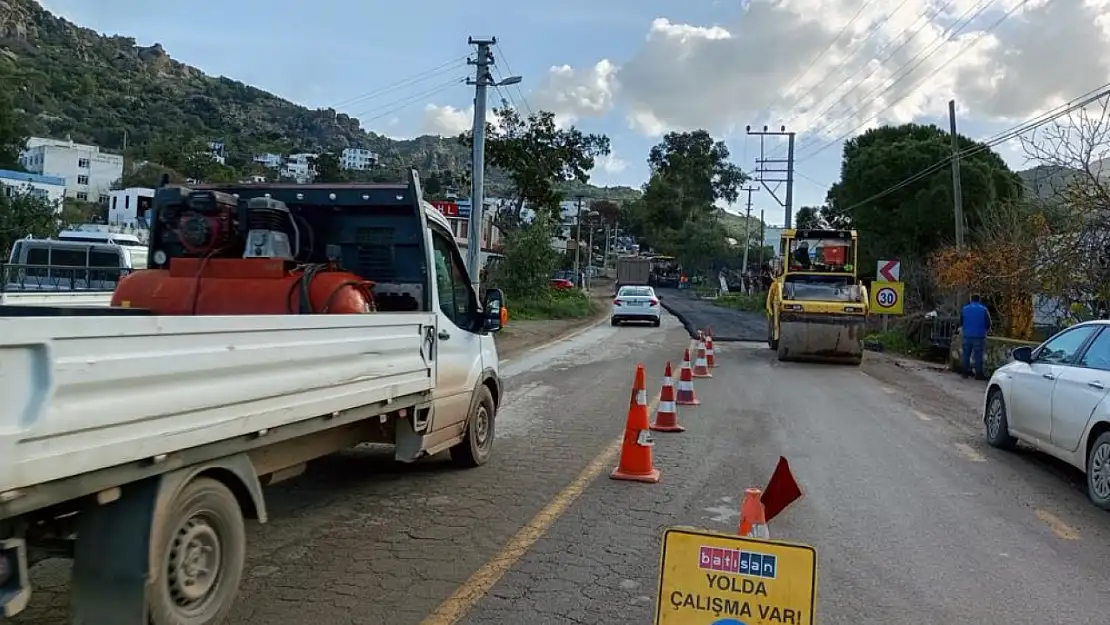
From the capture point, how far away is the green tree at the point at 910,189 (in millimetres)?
38438

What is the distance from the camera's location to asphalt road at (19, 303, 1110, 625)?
5.07 meters

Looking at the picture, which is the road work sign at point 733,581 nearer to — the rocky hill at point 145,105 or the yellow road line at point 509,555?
the yellow road line at point 509,555

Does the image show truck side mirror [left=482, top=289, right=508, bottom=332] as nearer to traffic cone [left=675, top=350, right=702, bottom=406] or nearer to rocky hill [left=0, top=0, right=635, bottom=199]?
traffic cone [left=675, top=350, right=702, bottom=406]

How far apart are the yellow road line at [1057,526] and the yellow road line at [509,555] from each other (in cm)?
355

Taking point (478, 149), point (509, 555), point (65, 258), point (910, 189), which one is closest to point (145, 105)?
point (910, 189)

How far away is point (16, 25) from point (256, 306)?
142 meters

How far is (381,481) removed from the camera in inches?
309

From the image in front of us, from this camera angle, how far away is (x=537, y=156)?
131 feet

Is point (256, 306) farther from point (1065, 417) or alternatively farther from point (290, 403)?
point (1065, 417)

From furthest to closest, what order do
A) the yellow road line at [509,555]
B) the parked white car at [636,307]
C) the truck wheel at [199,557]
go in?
the parked white car at [636,307]
the yellow road line at [509,555]
the truck wheel at [199,557]

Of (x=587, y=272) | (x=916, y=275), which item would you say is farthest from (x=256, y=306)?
(x=587, y=272)

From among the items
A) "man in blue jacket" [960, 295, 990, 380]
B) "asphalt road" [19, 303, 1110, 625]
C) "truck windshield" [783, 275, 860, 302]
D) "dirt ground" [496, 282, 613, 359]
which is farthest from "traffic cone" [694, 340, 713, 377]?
"man in blue jacket" [960, 295, 990, 380]

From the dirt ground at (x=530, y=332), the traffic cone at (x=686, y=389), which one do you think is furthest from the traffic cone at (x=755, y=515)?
the dirt ground at (x=530, y=332)

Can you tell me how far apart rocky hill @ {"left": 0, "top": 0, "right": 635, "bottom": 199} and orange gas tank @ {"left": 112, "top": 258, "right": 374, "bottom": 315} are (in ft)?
268
